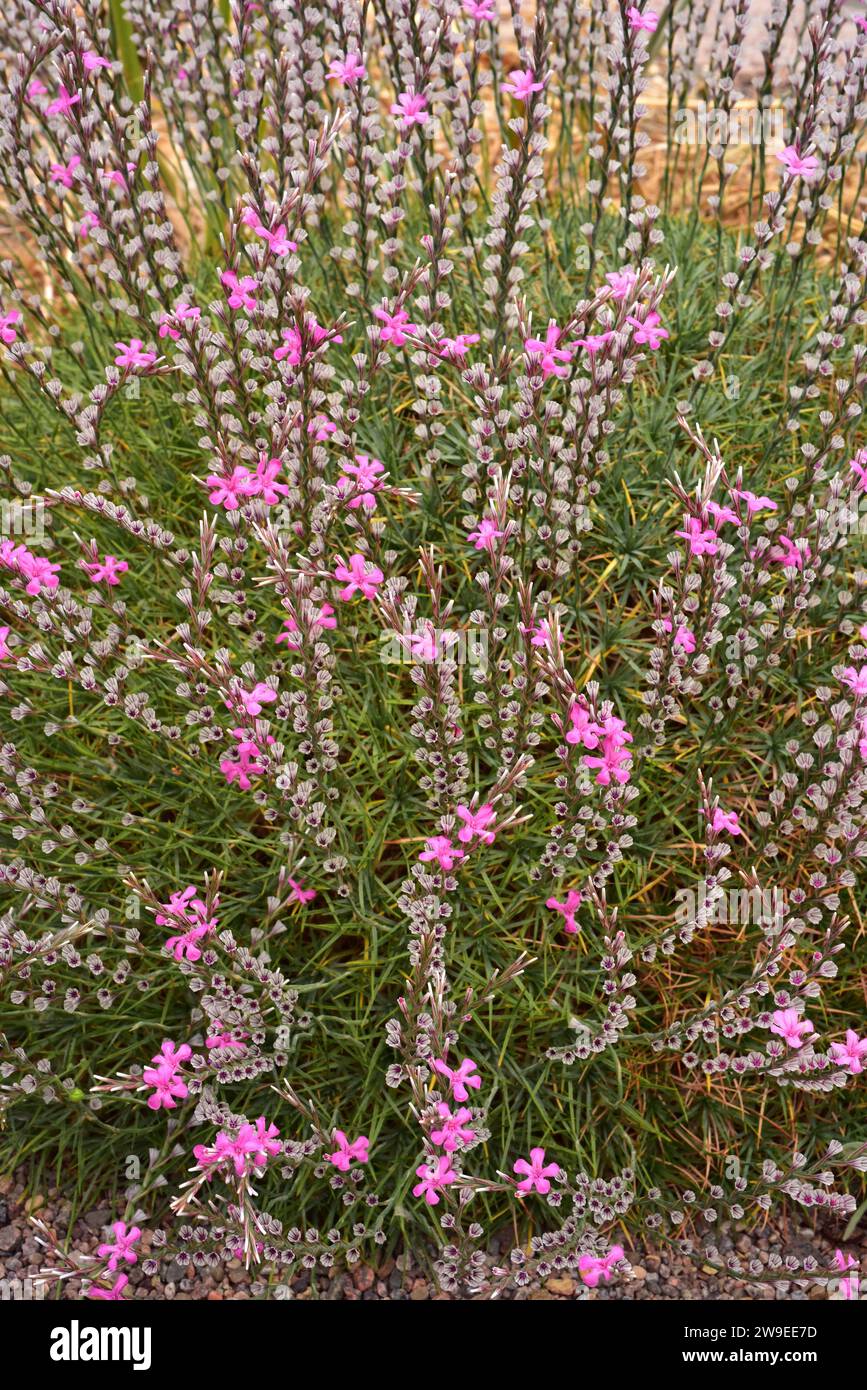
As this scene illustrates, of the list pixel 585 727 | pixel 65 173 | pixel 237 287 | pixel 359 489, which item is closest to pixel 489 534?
pixel 359 489

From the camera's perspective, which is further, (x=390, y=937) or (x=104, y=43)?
(x=104, y=43)

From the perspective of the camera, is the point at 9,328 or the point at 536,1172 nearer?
the point at 536,1172

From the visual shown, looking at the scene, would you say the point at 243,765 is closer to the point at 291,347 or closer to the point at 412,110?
the point at 291,347

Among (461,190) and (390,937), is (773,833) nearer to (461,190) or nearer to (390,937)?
(390,937)

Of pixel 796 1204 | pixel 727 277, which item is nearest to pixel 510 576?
pixel 727 277

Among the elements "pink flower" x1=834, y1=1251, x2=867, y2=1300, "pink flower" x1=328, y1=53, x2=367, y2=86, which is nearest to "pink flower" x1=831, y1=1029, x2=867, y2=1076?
"pink flower" x1=834, y1=1251, x2=867, y2=1300

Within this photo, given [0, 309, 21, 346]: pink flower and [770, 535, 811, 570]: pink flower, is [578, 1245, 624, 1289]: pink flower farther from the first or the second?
[0, 309, 21, 346]: pink flower

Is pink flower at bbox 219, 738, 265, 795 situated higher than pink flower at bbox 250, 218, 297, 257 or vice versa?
pink flower at bbox 250, 218, 297, 257
